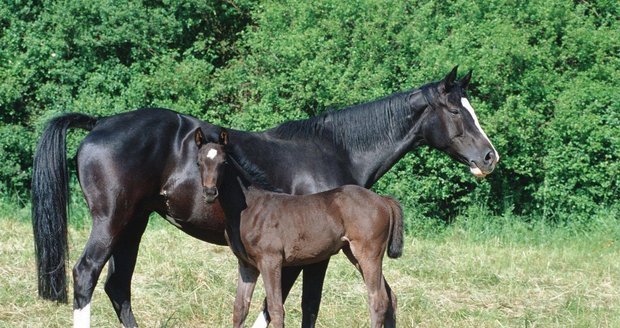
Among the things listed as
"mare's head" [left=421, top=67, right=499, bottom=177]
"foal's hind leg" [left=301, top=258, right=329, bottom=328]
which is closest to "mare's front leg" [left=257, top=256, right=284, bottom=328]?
"foal's hind leg" [left=301, top=258, right=329, bottom=328]

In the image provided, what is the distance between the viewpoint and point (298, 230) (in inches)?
242

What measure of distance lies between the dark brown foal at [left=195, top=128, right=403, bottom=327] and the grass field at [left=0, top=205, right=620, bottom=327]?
1.33 meters

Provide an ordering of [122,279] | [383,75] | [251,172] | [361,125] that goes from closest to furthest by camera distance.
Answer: [251,172] < [122,279] < [361,125] < [383,75]

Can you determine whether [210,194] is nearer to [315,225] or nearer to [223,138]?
[223,138]

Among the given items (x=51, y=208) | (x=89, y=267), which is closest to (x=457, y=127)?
(x=89, y=267)

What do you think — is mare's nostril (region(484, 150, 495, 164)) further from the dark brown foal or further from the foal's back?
the foal's back

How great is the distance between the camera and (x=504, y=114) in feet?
42.0

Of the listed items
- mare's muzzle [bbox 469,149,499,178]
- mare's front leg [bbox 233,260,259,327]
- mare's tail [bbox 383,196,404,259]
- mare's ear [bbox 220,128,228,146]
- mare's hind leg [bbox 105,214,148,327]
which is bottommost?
mare's hind leg [bbox 105,214,148,327]

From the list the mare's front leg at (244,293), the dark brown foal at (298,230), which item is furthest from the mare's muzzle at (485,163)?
the mare's front leg at (244,293)

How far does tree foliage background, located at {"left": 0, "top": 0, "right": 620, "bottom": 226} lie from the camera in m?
13.0

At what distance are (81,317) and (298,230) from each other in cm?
164

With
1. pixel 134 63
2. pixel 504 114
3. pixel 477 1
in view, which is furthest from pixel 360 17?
pixel 134 63

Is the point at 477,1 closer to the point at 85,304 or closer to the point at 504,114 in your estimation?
the point at 504,114

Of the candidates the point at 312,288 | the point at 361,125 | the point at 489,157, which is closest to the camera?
the point at 312,288
